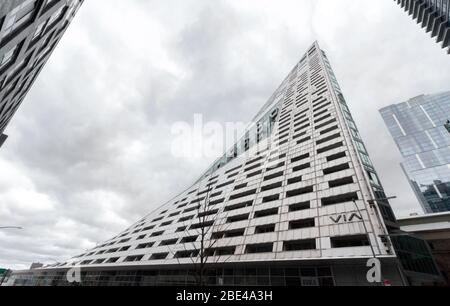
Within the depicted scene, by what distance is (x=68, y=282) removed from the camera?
40500 millimetres

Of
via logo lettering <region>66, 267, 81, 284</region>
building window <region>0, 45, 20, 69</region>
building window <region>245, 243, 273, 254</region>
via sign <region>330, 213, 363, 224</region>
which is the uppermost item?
building window <region>0, 45, 20, 69</region>

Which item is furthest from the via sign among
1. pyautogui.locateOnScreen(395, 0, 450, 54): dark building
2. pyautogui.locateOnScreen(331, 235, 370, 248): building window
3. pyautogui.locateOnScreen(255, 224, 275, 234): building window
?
pyautogui.locateOnScreen(395, 0, 450, 54): dark building

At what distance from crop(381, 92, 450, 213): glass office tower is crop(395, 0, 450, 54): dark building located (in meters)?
84.8

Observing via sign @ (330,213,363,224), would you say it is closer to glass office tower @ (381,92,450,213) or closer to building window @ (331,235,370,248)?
building window @ (331,235,370,248)

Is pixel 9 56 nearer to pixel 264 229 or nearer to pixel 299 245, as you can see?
pixel 264 229

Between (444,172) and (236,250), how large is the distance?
15358cm

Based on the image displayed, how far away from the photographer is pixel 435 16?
176 ft

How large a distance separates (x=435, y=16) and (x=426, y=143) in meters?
116

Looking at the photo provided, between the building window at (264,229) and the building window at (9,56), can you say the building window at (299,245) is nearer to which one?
the building window at (264,229)

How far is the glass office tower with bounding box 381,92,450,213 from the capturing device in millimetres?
117625

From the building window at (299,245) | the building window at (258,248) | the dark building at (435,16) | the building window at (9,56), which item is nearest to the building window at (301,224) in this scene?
the building window at (299,245)

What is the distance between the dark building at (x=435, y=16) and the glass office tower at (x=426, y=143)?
84762 mm
